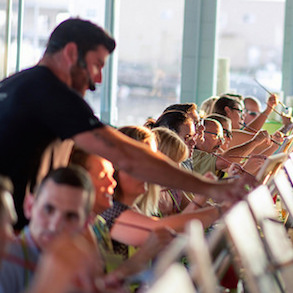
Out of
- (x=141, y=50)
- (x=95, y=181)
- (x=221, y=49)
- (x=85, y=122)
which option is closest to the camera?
(x=85, y=122)

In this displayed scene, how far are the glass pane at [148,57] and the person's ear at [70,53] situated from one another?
8975 millimetres

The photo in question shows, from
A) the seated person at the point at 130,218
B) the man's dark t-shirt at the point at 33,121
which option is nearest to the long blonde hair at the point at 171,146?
the seated person at the point at 130,218

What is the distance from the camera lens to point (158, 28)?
529 inches

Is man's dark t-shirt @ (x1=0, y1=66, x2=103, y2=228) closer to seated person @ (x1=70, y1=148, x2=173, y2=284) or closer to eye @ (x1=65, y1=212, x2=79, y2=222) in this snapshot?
seated person @ (x1=70, y1=148, x2=173, y2=284)

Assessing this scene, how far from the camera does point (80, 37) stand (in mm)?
2828

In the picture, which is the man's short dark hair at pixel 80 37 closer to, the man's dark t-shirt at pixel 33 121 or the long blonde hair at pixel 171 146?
the man's dark t-shirt at pixel 33 121

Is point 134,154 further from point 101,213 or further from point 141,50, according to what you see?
point 141,50

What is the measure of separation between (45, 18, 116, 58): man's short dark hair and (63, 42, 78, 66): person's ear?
1 centimetres

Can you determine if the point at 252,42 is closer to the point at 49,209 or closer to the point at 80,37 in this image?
the point at 80,37

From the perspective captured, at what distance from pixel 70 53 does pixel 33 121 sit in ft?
0.89

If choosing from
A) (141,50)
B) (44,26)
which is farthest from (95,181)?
(141,50)

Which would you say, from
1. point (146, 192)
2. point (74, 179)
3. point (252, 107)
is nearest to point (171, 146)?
point (146, 192)

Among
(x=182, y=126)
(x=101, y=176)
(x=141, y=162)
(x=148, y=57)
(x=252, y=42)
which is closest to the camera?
(x=141, y=162)

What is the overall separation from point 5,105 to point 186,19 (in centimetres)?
924
